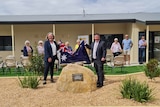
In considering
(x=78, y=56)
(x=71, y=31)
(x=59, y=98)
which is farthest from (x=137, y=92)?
(x=71, y=31)

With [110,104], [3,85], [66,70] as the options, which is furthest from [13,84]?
[110,104]

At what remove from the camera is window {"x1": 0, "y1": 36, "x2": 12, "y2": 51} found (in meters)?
19.8

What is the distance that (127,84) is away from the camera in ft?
22.8

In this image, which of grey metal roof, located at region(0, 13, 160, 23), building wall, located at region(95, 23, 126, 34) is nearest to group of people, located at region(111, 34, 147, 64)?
grey metal roof, located at region(0, 13, 160, 23)

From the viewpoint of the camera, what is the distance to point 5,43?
19.9m

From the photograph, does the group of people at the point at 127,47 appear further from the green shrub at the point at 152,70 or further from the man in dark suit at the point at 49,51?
the man in dark suit at the point at 49,51

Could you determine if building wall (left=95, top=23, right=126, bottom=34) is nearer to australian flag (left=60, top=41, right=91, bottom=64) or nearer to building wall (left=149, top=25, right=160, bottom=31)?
building wall (left=149, top=25, right=160, bottom=31)

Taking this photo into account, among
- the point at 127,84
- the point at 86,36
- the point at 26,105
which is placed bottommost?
the point at 26,105

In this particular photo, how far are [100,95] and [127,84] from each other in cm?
92

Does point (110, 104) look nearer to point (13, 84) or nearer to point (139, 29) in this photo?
point (13, 84)

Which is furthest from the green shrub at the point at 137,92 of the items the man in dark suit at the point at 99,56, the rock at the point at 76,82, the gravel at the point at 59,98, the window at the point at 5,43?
the window at the point at 5,43

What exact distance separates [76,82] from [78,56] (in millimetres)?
2154

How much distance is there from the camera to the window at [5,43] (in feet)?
65.0

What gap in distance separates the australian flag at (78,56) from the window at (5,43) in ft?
35.9
